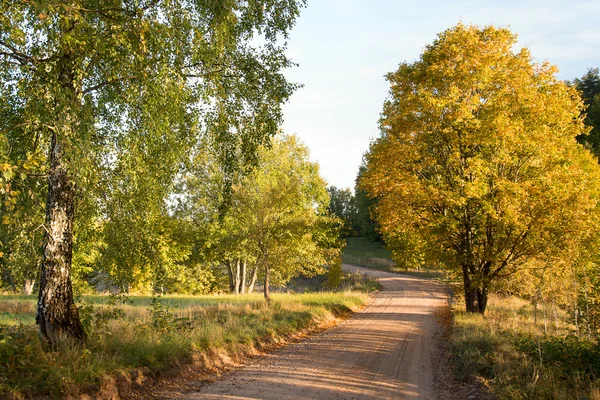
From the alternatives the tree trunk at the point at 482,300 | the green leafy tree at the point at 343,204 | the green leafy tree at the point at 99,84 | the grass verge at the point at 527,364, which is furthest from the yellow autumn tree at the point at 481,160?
the green leafy tree at the point at 343,204

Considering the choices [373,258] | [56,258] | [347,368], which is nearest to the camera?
[56,258]

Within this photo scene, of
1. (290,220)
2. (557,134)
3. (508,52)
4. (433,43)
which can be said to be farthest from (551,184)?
(290,220)

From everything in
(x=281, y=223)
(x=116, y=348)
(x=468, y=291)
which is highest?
(x=281, y=223)

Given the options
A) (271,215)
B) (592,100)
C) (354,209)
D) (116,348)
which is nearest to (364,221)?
(354,209)

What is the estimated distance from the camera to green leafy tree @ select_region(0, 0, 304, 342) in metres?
6.37

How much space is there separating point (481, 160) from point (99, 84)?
12757mm

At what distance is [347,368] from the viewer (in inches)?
393

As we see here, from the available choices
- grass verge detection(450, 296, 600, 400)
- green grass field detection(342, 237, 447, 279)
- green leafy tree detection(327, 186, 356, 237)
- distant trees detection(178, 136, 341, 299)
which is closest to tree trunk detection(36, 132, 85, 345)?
grass verge detection(450, 296, 600, 400)

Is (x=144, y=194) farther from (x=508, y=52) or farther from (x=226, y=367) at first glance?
(x=508, y=52)

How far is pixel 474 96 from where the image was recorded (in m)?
16.0

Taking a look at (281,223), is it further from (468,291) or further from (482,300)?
(482,300)

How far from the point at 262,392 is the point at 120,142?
5.19 meters

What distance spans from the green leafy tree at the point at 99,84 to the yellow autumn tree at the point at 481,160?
8801 millimetres

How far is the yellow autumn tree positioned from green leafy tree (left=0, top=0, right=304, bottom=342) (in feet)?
28.9
